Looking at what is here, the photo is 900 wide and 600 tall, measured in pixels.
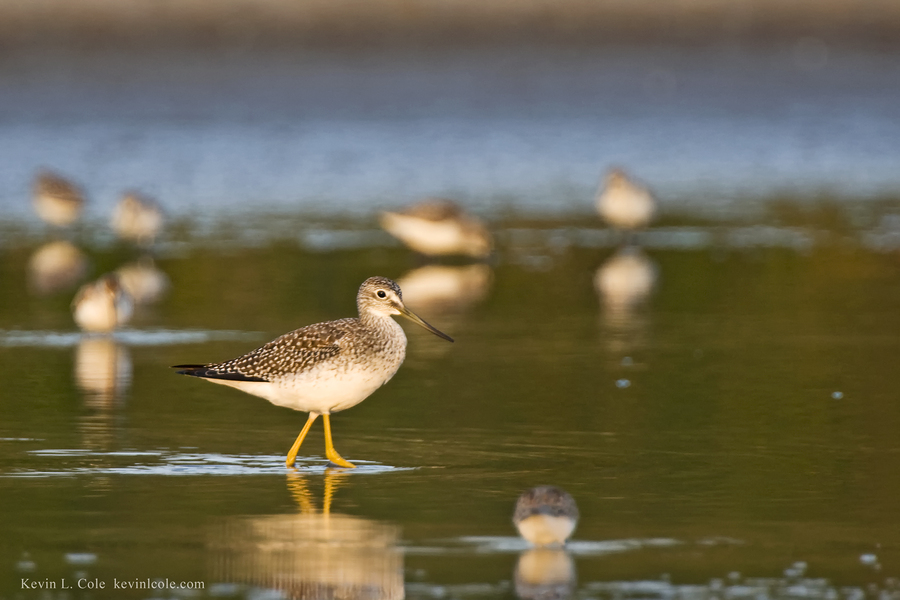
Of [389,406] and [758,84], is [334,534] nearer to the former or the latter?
[389,406]

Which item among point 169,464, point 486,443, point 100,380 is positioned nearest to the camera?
point 169,464

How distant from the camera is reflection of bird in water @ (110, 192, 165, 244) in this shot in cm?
1850

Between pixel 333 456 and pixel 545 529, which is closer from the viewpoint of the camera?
pixel 545 529

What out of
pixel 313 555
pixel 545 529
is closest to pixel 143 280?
pixel 313 555

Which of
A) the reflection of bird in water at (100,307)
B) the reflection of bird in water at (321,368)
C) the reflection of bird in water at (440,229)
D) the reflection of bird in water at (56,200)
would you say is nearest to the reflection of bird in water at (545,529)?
the reflection of bird in water at (321,368)

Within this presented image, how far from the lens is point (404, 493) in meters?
8.53

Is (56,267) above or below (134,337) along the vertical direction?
above

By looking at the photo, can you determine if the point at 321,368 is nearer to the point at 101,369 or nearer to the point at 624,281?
the point at 101,369

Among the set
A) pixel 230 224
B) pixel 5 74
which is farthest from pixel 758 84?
pixel 230 224

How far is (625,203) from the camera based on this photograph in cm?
1959

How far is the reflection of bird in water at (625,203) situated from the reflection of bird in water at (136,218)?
16.2ft

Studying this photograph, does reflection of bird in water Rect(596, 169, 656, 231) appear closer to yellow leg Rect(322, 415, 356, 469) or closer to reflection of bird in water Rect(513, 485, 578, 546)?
yellow leg Rect(322, 415, 356, 469)

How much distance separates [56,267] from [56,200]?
262 cm

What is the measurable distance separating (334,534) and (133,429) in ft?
8.80
